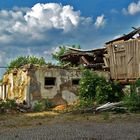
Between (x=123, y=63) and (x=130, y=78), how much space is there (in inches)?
53.6

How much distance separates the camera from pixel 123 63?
27969 millimetres

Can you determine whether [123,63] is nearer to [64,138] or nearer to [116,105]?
[116,105]

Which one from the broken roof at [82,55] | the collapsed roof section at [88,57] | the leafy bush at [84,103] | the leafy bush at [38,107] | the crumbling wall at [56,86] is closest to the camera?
the leafy bush at [38,107]

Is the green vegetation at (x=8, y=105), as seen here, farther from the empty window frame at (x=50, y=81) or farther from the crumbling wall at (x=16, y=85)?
the empty window frame at (x=50, y=81)

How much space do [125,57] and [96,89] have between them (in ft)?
12.5

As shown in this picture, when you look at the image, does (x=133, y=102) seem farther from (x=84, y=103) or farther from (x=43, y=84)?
(x=43, y=84)

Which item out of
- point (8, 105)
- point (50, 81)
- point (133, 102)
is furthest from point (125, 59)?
point (8, 105)

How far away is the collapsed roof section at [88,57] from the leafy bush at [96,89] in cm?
381

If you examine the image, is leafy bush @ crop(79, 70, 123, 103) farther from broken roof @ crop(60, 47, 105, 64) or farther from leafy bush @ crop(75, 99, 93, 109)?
broken roof @ crop(60, 47, 105, 64)

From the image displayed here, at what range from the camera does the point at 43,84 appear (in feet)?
84.3

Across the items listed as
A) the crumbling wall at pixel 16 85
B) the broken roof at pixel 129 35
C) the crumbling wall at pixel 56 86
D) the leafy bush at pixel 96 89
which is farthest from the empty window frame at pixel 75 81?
the broken roof at pixel 129 35

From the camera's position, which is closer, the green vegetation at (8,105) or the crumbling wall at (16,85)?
the green vegetation at (8,105)

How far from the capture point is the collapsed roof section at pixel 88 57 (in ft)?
102

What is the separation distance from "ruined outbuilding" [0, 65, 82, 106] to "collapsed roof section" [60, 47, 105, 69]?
138 inches
